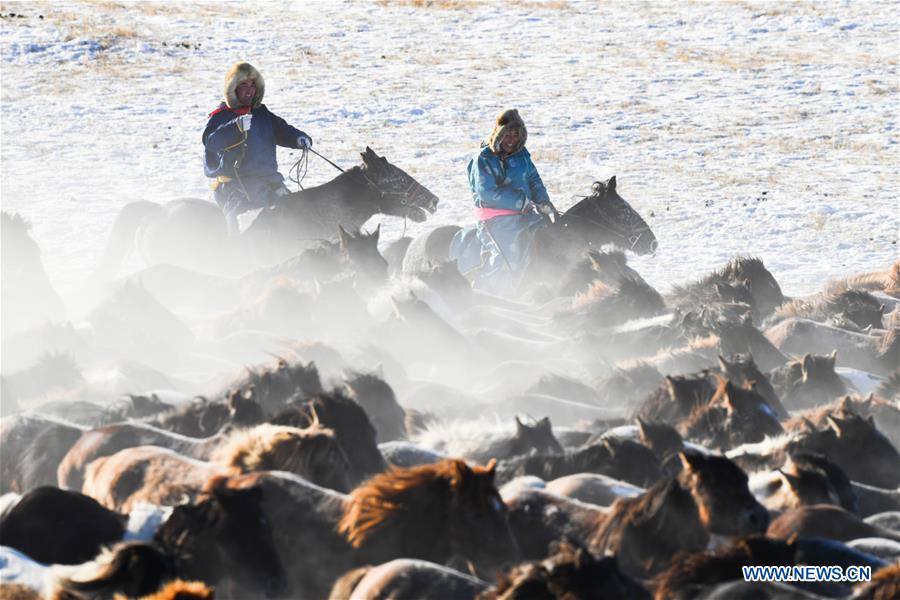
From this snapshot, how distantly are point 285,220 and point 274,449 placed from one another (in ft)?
23.3

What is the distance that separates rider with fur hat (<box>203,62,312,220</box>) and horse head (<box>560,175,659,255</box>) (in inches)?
103

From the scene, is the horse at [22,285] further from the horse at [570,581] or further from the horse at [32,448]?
the horse at [570,581]

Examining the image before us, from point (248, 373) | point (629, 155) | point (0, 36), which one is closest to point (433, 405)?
point (248, 373)

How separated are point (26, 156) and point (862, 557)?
19571 millimetres

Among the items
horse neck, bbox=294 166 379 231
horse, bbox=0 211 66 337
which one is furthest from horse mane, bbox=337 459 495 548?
horse neck, bbox=294 166 379 231

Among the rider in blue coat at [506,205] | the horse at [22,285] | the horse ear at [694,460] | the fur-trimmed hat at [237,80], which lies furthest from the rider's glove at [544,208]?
the horse ear at [694,460]

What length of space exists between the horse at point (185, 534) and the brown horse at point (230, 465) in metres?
0.41

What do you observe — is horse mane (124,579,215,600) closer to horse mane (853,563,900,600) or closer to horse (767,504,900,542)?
horse mane (853,563,900,600)

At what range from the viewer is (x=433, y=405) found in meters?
9.03

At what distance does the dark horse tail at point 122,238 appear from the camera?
1348 cm

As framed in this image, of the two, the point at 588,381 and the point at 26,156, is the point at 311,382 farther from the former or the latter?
the point at 26,156

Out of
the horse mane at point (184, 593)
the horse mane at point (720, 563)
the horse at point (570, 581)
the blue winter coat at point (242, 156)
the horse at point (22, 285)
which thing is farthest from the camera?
the blue winter coat at point (242, 156)

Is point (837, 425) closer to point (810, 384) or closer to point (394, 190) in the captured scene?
point (810, 384)

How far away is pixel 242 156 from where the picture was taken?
1288cm
